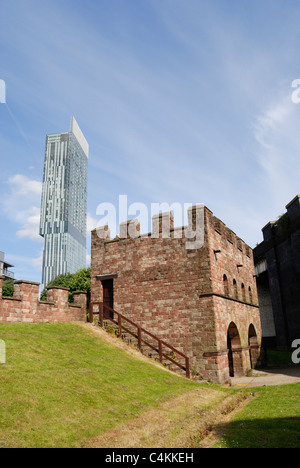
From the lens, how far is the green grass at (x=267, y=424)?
5836mm

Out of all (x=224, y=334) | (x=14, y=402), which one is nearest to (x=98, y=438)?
(x=14, y=402)

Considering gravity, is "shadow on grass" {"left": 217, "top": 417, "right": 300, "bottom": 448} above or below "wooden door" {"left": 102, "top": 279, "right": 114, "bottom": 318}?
below

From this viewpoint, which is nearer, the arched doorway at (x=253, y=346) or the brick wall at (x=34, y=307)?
the brick wall at (x=34, y=307)

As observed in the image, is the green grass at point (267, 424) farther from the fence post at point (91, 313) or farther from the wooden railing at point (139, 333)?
the fence post at point (91, 313)

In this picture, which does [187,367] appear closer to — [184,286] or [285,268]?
[184,286]

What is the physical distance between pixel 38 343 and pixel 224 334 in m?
7.72

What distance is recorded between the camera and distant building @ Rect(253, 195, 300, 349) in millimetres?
24766

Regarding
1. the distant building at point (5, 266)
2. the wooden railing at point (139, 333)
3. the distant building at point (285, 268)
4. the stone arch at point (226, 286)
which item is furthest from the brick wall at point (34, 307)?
the distant building at point (5, 266)

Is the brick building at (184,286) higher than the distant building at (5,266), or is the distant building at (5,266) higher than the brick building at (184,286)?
the distant building at (5,266)

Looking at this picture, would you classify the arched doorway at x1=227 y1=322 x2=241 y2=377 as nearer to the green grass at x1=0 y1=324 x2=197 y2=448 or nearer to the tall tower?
the green grass at x1=0 y1=324 x2=197 y2=448

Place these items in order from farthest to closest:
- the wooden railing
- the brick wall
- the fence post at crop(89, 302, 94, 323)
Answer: the fence post at crop(89, 302, 94, 323) < the wooden railing < the brick wall

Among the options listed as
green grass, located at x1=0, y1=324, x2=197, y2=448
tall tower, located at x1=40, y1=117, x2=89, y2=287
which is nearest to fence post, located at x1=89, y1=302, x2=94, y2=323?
green grass, located at x1=0, y1=324, x2=197, y2=448

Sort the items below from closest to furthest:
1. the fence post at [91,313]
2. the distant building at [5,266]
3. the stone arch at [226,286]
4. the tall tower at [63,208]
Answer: the fence post at [91,313]
the stone arch at [226,286]
the distant building at [5,266]
the tall tower at [63,208]

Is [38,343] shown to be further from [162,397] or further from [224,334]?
[224,334]
